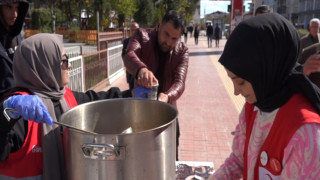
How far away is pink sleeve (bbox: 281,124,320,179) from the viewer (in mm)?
948

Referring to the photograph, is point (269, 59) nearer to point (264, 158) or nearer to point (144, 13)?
point (264, 158)

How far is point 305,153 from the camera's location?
96 cm

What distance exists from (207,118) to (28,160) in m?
4.33

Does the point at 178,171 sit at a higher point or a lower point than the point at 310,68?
lower

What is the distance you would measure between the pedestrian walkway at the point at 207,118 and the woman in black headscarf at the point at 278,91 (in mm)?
2719

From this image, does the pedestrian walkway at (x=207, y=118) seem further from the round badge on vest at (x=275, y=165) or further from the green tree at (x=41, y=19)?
the green tree at (x=41, y=19)

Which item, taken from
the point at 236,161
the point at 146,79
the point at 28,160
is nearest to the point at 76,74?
the point at 146,79

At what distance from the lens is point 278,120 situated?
3.54 feet

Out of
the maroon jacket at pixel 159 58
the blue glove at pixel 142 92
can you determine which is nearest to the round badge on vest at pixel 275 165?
the blue glove at pixel 142 92

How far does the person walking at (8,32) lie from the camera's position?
2.01m

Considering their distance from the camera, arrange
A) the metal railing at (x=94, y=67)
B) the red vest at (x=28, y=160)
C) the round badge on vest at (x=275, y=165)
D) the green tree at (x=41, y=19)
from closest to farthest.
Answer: the round badge on vest at (x=275, y=165)
the red vest at (x=28, y=160)
the metal railing at (x=94, y=67)
the green tree at (x=41, y=19)

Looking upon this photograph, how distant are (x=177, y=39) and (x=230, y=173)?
1.24 meters

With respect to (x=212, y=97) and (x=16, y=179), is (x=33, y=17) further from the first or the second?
(x=16, y=179)

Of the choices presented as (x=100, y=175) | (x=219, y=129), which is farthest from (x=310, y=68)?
(x=219, y=129)
